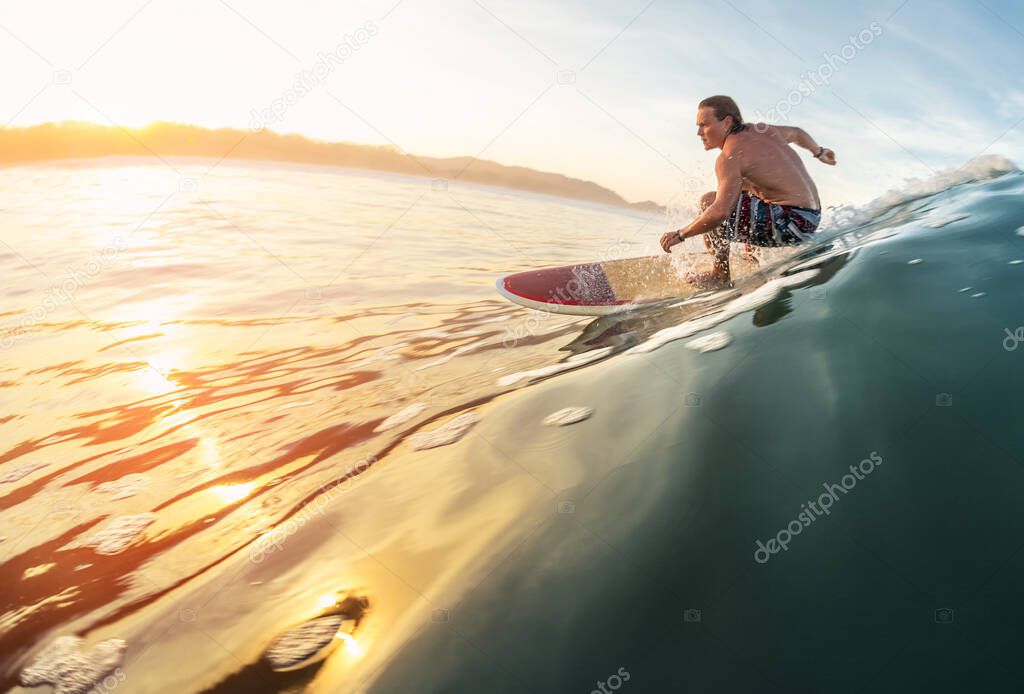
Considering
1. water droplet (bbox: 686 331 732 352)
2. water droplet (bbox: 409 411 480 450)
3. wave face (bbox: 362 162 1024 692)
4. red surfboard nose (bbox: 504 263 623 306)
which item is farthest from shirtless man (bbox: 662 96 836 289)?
water droplet (bbox: 409 411 480 450)

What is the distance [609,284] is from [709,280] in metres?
0.95

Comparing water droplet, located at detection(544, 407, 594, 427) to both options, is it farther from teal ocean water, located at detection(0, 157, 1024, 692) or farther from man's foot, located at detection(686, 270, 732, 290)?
man's foot, located at detection(686, 270, 732, 290)

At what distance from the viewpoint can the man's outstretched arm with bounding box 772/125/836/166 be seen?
4.55 m

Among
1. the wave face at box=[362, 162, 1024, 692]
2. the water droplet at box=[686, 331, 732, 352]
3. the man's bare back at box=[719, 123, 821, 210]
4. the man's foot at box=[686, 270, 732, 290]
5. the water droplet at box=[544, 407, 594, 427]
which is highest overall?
the man's bare back at box=[719, 123, 821, 210]

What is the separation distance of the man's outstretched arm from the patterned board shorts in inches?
22.3

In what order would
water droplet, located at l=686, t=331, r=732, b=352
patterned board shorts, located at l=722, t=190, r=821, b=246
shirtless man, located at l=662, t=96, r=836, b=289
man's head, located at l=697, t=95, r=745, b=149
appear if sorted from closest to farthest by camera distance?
water droplet, located at l=686, t=331, r=732, b=352 → shirtless man, located at l=662, t=96, r=836, b=289 → man's head, located at l=697, t=95, r=745, b=149 → patterned board shorts, located at l=722, t=190, r=821, b=246

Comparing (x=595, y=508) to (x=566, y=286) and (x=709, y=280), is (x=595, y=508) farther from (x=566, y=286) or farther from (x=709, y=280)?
(x=566, y=286)

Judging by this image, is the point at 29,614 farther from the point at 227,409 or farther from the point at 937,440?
the point at 937,440

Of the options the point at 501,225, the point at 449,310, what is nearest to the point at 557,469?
the point at 449,310

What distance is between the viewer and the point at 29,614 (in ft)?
6.21

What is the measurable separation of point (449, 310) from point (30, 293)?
657 cm

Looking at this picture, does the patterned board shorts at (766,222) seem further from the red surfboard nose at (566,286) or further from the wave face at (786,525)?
the wave face at (786,525)

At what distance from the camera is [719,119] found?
421cm

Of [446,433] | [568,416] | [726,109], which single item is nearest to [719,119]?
[726,109]
